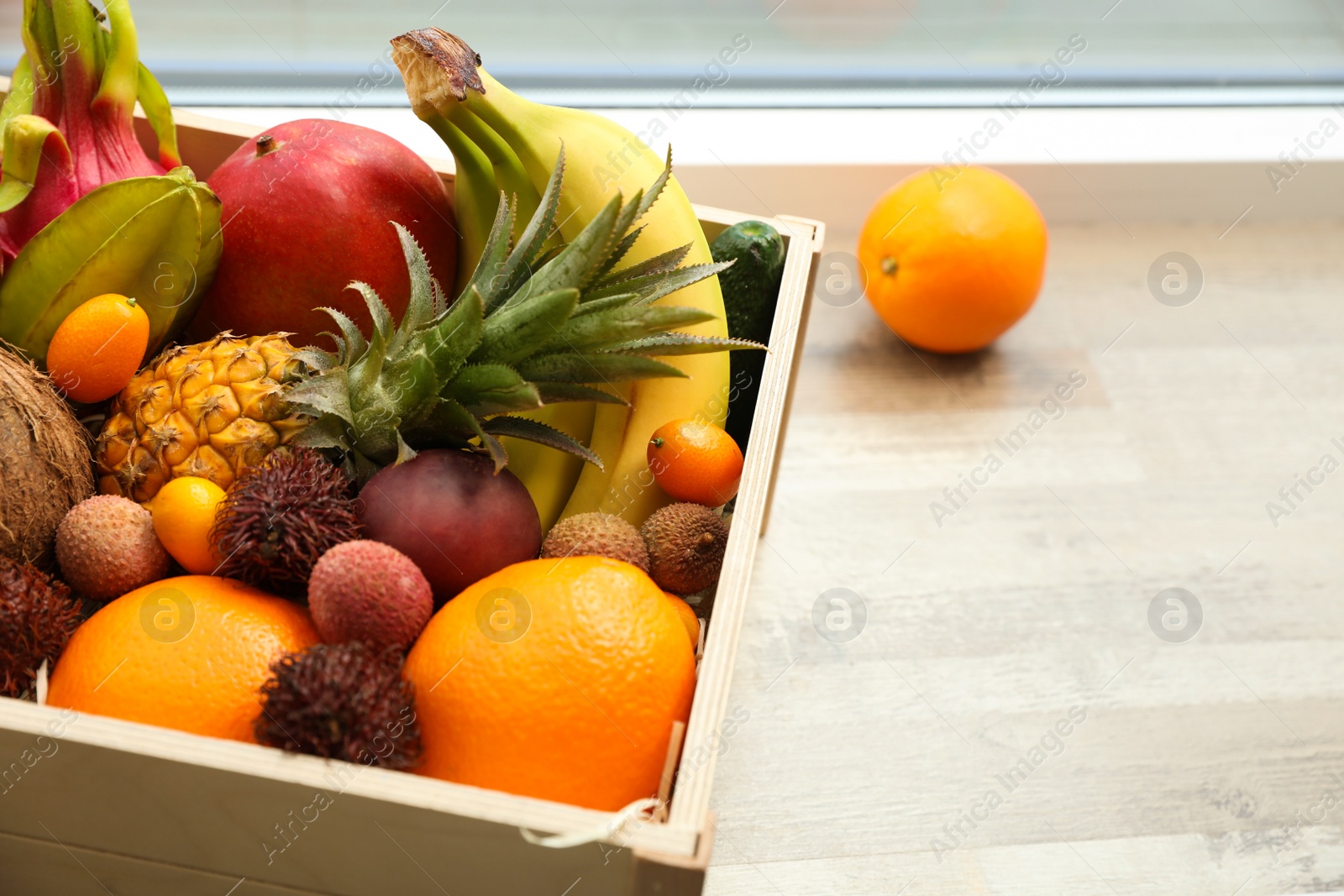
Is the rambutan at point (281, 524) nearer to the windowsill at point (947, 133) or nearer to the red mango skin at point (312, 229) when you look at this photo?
the red mango skin at point (312, 229)

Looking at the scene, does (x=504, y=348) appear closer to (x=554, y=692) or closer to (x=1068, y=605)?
(x=554, y=692)

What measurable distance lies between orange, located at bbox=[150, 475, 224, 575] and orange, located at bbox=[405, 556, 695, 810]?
0.55ft

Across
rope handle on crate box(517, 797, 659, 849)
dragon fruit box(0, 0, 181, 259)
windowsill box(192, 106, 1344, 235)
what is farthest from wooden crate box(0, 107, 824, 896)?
windowsill box(192, 106, 1344, 235)

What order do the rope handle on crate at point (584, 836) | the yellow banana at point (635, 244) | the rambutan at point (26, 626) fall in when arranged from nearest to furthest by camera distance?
the rope handle on crate at point (584, 836), the rambutan at point (26, 626), the yellow banana at point (635, 244)

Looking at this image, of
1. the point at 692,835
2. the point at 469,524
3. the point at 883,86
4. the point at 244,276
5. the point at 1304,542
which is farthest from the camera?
the point at 883,86

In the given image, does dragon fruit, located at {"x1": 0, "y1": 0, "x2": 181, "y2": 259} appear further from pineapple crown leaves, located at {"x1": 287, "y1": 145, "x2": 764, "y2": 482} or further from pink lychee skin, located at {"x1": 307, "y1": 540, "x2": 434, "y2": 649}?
pink lychee skin, located at {"x1": 307, "y1": 540, "x2": 434, "y2": 649}

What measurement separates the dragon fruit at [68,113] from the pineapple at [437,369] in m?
0.17

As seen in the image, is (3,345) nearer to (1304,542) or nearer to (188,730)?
(188,730)

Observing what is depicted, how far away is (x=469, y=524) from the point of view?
0.69 meters

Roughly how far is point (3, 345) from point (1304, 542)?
127cm

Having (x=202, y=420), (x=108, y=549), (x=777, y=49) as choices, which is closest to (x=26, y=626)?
(x=108, y=549)

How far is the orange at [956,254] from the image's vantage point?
1.19 meters

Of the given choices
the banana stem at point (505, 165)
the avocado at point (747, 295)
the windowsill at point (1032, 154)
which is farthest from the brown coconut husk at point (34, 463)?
the windowsill at point (1032, 154)

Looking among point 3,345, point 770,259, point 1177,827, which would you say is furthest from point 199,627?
point 1177,827
